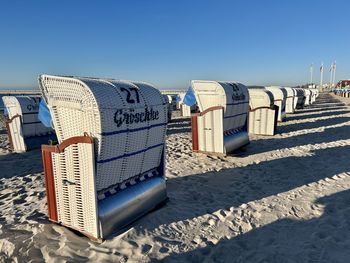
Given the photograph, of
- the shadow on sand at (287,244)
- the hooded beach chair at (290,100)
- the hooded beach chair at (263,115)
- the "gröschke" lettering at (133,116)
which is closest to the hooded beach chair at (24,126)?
the "gröschke" lettering at (133,116)

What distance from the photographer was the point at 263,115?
47.1 ft

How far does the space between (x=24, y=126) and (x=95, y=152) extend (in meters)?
8.82

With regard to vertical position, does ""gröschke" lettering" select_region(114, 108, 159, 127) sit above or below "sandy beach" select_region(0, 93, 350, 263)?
above

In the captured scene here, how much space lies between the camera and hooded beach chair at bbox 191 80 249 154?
31.4 ft

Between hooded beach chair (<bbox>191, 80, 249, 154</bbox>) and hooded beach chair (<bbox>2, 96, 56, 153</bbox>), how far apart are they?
6337mm

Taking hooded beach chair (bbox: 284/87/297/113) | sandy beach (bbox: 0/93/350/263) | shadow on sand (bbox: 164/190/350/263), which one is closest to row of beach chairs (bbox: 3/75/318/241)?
sandy beach (bbox: 0/93/350/263)

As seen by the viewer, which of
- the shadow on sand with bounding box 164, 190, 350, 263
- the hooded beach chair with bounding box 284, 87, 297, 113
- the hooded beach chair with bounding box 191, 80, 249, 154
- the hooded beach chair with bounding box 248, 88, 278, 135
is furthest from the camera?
the hooded beach chair with bounding box 284, 87, 297, 113

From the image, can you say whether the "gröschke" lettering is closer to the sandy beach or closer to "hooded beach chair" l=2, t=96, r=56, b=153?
the sandy beach

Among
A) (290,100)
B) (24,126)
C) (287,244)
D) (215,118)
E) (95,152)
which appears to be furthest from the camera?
(290,100)

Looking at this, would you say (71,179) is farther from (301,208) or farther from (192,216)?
(301,208)

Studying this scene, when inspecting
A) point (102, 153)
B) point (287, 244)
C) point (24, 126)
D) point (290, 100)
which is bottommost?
point (287, 244)

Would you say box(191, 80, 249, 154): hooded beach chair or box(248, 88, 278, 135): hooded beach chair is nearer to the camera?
box(191, 80, 249, 154): hooded beach chair

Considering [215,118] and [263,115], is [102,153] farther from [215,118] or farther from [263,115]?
[263,115]

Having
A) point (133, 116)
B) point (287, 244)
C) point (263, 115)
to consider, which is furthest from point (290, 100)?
point (133, 116)
